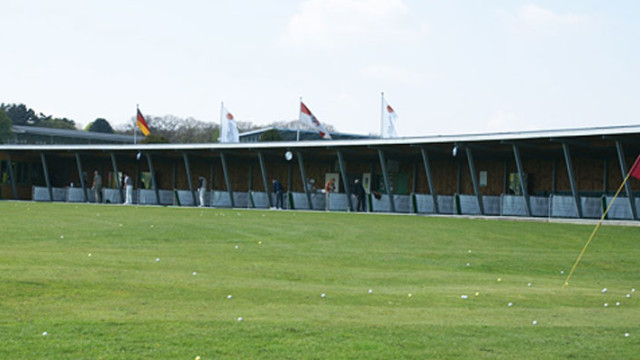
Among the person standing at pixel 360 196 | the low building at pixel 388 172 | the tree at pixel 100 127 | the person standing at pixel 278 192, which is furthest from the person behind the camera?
the tree at pixel 100 127

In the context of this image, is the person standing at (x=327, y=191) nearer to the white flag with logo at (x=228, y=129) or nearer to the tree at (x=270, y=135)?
the white flag with logo at (x=228, y=129)

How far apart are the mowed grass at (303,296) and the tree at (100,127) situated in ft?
335

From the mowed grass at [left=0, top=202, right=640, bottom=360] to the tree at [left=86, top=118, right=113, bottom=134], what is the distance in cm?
10221

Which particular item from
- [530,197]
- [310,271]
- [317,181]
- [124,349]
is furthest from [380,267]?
[317,181]

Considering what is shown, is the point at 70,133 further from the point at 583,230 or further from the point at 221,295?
the point at 221,295

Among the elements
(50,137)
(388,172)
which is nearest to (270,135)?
(50,137)

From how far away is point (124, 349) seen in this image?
6.98 m

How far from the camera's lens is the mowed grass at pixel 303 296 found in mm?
7312

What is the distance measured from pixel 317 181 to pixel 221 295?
33.3 meters

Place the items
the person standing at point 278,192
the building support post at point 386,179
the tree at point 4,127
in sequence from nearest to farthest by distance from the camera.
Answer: the building support post at point 386,179 → the person standing at point 278,192 → the tree at point 4,127

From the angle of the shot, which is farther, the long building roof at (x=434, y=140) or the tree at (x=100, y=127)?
the tree at (x=100, y=127)

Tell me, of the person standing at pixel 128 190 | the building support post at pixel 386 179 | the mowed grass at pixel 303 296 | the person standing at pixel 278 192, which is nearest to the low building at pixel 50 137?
the person standing at pixel 128 190

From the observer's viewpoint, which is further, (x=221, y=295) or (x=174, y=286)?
(x=174, y=286)

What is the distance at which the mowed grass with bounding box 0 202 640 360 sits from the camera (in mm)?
7312
